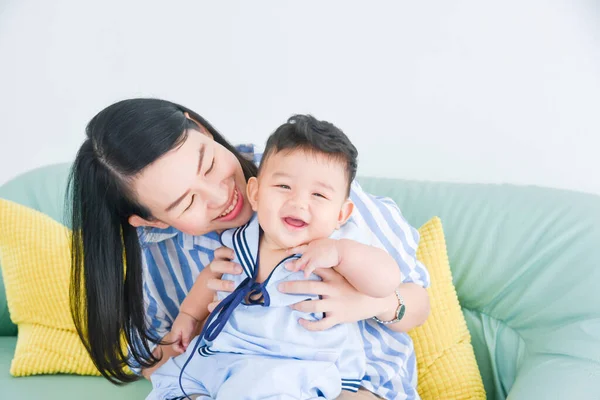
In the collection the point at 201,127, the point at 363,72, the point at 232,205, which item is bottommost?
the point at 232,205

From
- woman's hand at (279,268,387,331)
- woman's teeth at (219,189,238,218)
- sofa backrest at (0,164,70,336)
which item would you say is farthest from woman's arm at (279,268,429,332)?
sofa backrest at (0,164,70,336)

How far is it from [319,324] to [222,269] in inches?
10.1

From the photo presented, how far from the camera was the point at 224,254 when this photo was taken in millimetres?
1427

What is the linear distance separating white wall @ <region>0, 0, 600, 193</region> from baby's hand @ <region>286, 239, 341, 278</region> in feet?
3.55

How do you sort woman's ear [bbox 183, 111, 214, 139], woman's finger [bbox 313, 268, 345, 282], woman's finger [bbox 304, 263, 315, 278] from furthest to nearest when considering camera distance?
woman's ear [bbox 183, 111, 214, 139] → woman's finger [bbox 313, 268, 345, 282] → woman's finger [bbox 304, 263, 315, 278]

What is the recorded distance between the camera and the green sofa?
5.20 ft

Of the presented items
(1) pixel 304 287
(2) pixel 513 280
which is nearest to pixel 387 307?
(1) pixel 304 287

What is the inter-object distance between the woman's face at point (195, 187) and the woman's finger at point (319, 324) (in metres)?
0.28

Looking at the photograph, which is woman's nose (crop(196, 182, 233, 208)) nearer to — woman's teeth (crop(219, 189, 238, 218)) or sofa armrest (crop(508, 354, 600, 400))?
woman's teeth (crop(219, 189, 238, 218))

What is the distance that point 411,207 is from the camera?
6.50ft

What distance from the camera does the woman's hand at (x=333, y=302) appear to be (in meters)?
1.30

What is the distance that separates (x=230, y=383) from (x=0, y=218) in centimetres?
117

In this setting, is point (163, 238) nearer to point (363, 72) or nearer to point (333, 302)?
point (333, 302)

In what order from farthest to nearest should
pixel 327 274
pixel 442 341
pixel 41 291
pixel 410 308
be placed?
pixel 41 291 < pixel 442 341 < pixel 410 308 < pixel 327 274
